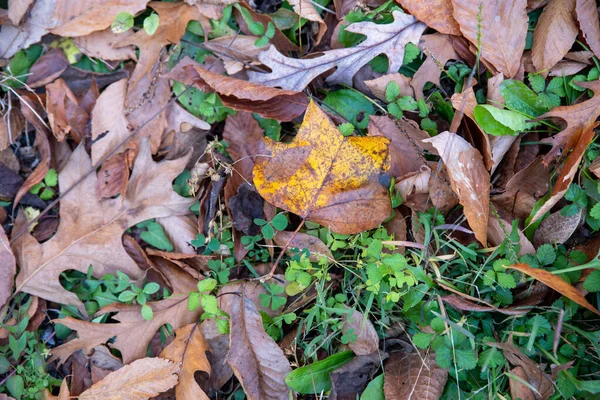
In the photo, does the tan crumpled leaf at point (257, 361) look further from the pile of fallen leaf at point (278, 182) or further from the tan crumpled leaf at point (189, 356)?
the tan crumpled leaf at point (189, 356)

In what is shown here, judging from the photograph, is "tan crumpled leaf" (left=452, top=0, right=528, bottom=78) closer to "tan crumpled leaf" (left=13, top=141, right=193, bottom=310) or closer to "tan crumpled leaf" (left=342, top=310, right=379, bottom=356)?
"tan crumpled leaf" (left=342, top=310, right=379, bottom=356)

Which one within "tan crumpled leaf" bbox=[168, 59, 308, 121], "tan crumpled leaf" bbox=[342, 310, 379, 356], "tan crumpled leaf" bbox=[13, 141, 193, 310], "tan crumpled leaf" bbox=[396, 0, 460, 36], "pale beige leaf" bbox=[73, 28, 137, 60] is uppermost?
"tan crumpled leaf" bbox=[396, 0, 460, 36]

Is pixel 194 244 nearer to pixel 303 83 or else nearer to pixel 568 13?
pixel 303 83

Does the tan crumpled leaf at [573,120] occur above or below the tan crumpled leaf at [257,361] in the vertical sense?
above

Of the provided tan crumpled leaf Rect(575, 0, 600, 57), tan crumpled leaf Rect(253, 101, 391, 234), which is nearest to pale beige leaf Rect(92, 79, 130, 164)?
tan crumpled leaf Rect(253, 101, 391, 234)

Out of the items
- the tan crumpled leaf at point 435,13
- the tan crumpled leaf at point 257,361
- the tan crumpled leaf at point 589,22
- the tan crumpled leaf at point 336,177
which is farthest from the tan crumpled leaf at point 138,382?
the tan crumpled leaf at point 589,22

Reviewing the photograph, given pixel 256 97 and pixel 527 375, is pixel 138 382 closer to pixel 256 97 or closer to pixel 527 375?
pixel 256 97
